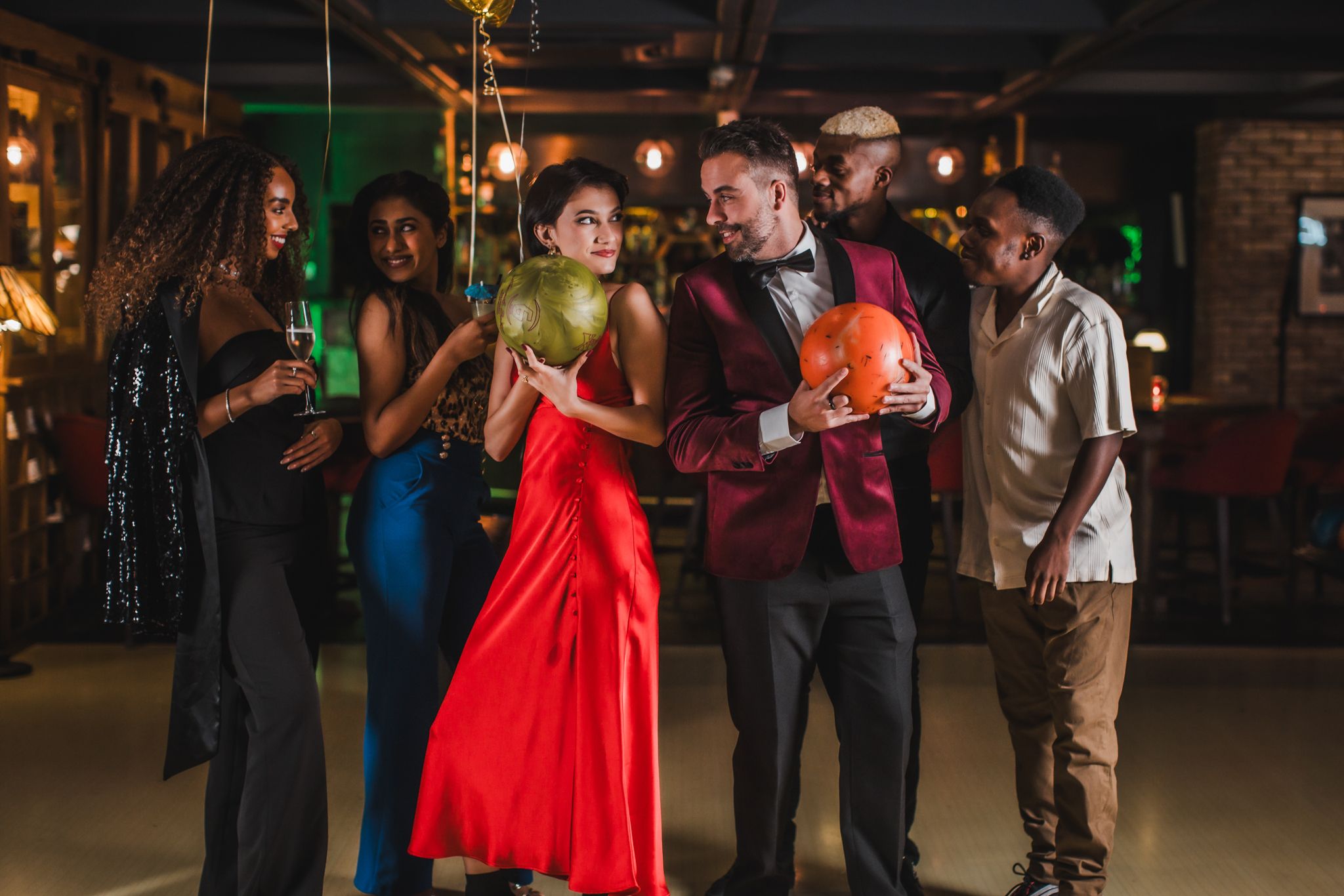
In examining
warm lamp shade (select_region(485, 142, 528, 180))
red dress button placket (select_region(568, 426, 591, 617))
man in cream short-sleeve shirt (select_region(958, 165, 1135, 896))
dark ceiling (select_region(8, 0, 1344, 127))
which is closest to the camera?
red dress button placket (select_region(568, 426, 591, 617))

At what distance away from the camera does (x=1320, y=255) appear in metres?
9.55

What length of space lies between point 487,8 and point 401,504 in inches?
46.6

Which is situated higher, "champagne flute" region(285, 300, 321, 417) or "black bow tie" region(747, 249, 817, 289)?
"black bow tie" region(747, 249, 817, 289)

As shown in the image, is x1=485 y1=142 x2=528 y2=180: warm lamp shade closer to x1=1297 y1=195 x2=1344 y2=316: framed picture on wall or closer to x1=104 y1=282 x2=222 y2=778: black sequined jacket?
x1=104 y1=282 x2=222 y2=778: black sequined jacket

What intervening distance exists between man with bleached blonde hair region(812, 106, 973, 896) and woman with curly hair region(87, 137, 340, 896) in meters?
1.25

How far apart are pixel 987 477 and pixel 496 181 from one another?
7719 millimetres

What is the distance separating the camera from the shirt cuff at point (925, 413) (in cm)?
226

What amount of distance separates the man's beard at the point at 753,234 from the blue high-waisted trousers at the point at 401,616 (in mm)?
811

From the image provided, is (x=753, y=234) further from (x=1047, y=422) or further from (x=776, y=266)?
(x=1047, y=422)

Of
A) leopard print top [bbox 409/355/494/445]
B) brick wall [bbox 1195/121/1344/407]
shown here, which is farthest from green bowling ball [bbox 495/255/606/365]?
brick wall [bbox 1195/121/1344/407]

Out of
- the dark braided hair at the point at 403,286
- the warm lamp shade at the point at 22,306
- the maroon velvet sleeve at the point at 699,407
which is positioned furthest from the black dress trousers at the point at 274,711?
the warm lamp shade at the point at 22,306

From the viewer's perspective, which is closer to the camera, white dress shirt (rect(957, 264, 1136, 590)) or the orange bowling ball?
the orange bowling ball

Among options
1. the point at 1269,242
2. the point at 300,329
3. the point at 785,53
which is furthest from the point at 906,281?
the point at 1269,242

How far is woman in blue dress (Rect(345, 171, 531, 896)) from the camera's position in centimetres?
254
